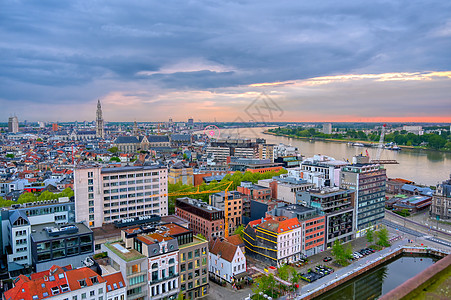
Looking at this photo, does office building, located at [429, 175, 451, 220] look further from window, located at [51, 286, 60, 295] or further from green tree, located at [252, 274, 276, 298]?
window, located at [51, 286, 60, 295]

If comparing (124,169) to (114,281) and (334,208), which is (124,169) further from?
(334,208)

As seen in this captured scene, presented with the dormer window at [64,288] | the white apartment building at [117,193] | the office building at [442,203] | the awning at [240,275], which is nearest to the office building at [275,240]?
the awning at [240,275]

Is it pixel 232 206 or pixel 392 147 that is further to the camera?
pixel 392 147

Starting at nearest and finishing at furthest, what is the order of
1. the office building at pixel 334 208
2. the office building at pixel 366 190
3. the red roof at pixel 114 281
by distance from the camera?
the red roof at pixel 114 281
the office building at pixel 334 208
the office building at pixel 366 190

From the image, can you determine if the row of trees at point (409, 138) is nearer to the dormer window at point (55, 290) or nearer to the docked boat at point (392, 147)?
the docked boat at point (392, 147)

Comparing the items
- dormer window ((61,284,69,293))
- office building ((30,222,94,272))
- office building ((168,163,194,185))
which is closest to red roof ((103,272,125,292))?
dormer window ((61,284,69,293))

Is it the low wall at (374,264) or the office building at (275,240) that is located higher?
the office building at (275,240)

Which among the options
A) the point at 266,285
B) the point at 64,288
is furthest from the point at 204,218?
the point at 64,288
